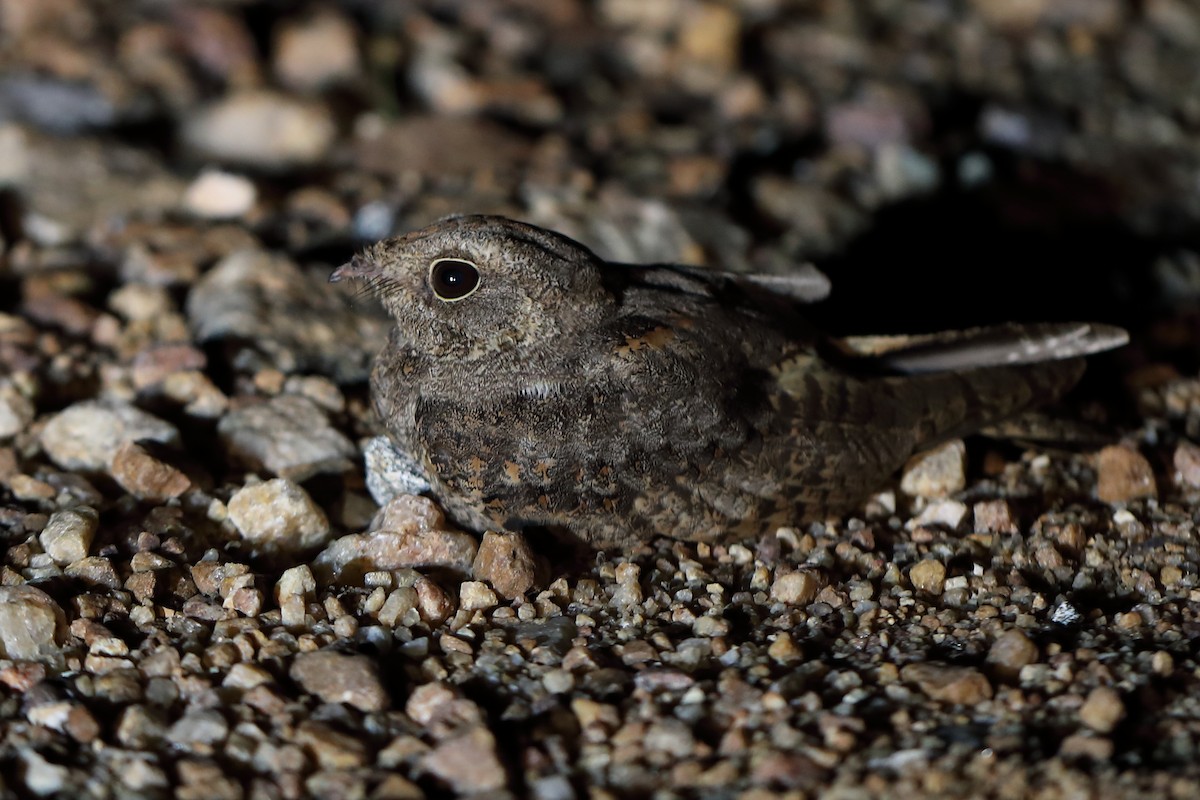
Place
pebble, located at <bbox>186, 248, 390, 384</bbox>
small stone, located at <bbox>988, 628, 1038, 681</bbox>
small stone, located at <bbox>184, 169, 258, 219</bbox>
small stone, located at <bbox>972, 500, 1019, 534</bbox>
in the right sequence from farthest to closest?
1. small stone, located at <bbox>184, 169, 258, 219</bbox>
2. pebble, located at <bbox>186, 248, 390, 384</bbox>
3. small stone, located at <bbox>972, 500, 1019, 534</bbox>
4. small stone, located at <bbox>988, 628, 1038, 681</bbox>

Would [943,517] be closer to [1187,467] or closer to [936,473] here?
[936,473]

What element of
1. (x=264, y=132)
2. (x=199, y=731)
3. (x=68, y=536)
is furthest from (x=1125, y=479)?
(x=264, y=132)

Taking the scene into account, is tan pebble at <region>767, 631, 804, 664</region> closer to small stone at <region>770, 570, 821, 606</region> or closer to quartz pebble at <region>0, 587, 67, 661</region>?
small stone at <region>770, 570, 821, 606</region>

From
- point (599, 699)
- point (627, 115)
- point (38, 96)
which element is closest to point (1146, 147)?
point (627, 115)

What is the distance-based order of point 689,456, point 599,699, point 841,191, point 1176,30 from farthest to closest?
point 1176,30 → point 841,191 → point 689,456 → point 599,699

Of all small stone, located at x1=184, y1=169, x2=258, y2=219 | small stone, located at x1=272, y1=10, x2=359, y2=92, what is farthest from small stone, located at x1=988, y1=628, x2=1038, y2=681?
small stone, located at x1=272, y1=10, x2=359, y2=92

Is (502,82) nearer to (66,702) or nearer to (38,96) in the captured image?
(38,96)
